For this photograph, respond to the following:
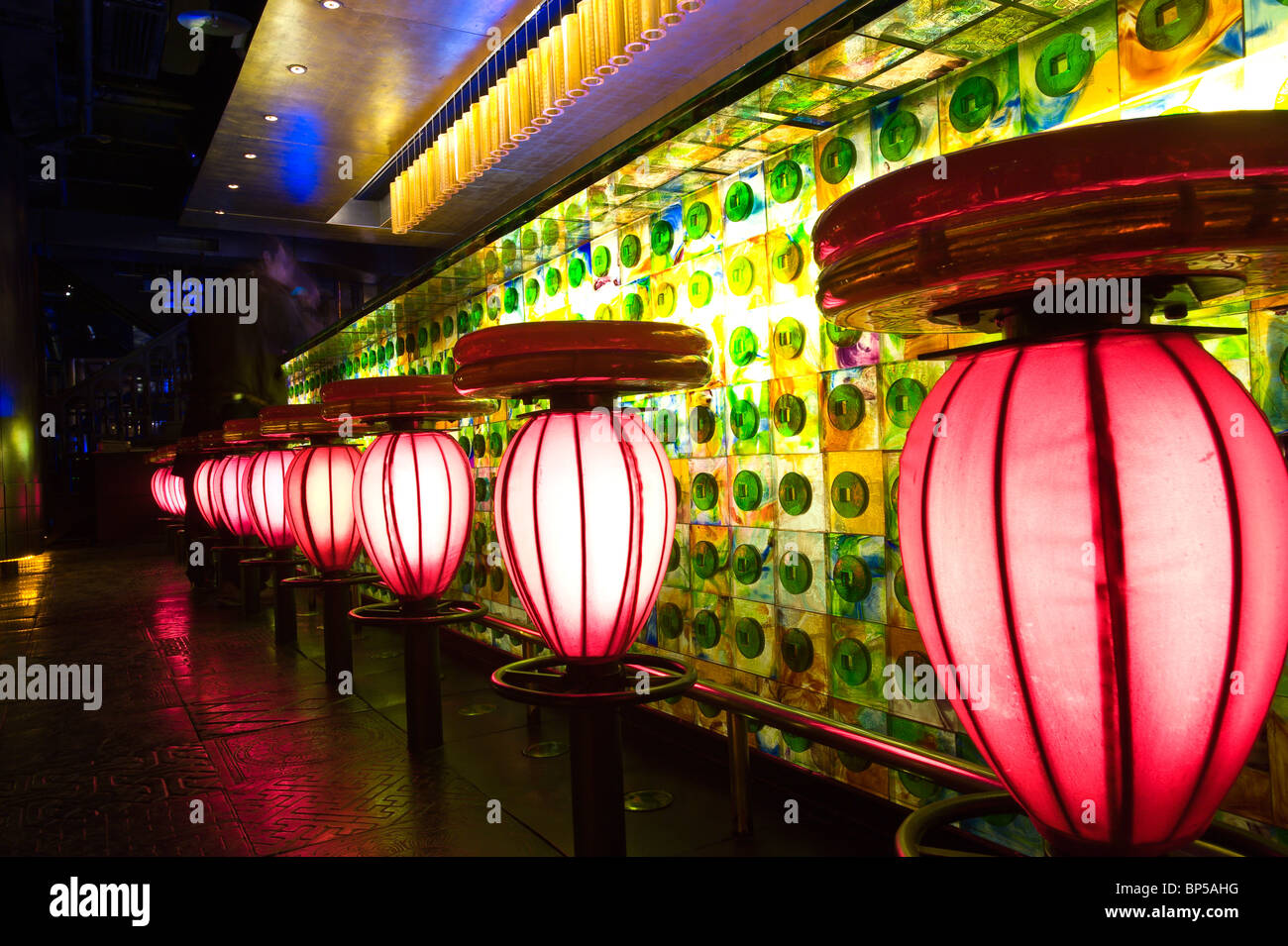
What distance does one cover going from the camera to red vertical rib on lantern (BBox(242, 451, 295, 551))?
3924 mm

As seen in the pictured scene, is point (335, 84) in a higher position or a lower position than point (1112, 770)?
higher

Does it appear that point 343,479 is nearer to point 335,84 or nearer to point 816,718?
point 816,718

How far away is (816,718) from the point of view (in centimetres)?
183

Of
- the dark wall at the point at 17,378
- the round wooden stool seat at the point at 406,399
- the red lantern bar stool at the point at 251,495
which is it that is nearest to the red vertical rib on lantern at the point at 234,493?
the red lantern bar stool at the point at 251,495

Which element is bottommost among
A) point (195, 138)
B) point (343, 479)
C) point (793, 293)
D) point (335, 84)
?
point (343, 479)

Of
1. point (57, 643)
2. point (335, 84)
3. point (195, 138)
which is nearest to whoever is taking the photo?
point (57, 643)

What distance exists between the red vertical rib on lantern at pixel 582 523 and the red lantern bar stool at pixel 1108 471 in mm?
769

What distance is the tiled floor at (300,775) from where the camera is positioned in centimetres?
237

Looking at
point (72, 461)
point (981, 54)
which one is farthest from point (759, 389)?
point (72, 461)

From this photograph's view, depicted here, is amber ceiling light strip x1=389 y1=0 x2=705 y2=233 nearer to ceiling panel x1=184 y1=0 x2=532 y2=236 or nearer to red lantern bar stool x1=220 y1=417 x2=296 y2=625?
ceiling panel x1=184 y1=0 x2=532 y2=236

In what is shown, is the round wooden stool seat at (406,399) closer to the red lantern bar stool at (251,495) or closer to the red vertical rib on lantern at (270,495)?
the red lantern bar stool at (251,495)

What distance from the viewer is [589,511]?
1.47 m

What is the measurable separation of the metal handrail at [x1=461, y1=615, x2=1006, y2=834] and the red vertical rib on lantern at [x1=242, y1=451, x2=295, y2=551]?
5.76 ft
